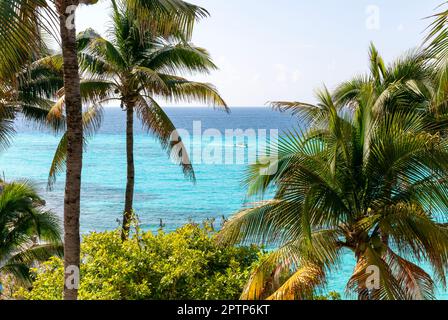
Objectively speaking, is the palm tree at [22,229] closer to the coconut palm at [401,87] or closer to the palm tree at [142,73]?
the palm tree at [142,73]

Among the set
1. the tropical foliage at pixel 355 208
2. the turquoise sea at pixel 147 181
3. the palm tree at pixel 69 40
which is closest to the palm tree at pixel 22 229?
the palm tree at pixel 69 40

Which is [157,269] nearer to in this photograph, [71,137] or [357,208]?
[71,137]

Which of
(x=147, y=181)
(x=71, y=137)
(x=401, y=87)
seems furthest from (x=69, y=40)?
(x=147, y=181)

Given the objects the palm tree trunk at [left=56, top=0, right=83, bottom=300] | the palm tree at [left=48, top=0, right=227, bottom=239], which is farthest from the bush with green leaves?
the palm tree at [left=48, top=0, right=227, bottom=239]

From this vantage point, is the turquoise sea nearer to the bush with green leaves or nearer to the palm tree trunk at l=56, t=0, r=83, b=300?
the bush with green leaves

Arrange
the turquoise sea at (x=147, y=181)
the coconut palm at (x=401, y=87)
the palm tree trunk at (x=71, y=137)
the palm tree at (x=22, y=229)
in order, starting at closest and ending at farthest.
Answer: the palm tree trunk at (x=71, y=137)
the coconut palm at (x=401, y=87)
the palm tree at (x=22, y=229)
the turquoise sea at (x=147, y=181)

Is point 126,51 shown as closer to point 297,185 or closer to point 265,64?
point 297,185

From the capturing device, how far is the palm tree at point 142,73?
1395 cm

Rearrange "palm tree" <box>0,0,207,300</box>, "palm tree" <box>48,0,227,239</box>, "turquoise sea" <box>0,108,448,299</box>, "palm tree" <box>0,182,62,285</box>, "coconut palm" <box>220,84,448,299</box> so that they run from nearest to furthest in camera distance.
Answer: "palm tree" <box>0,0,207,300</box> → "coconut palm" <box>220,84,448,299</box> → "palm tree" <box>0,182,62,285</box> → "palm tree" <box>48,0,227,239</box> → "turquoise sea" <box>0,108,448,299</box>

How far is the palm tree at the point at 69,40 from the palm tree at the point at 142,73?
5.67 m

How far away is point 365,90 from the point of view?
794 cm

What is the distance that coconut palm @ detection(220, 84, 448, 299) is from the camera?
6.86 m
